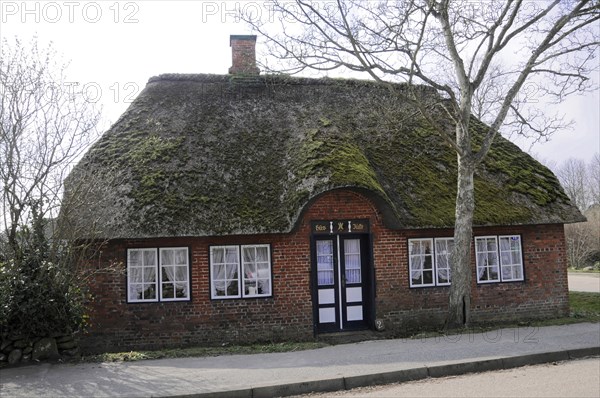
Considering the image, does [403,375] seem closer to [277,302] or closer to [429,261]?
[277,302]

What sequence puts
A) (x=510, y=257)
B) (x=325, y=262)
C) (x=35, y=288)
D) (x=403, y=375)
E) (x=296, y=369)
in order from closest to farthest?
(x=403, y=375), (x=296, y=369), (x=35, y=288), (x=325, y=262), (x=510, y=257)

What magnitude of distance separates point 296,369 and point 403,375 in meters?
1.69

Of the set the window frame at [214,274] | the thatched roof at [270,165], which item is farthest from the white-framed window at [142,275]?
the window frame at [214,274]

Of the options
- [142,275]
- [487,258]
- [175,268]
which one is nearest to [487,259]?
[487,258]

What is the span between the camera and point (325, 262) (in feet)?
42.5

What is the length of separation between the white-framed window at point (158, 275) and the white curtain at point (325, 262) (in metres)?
3.03

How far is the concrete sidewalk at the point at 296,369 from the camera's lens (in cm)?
793

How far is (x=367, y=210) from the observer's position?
42.5ft

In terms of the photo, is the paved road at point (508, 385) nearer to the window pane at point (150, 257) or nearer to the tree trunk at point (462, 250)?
the tree trunk at point (462, 250)

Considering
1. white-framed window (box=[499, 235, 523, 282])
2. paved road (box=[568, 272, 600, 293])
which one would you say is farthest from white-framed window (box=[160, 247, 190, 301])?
paved road (box=[568, 272, 600, 293])

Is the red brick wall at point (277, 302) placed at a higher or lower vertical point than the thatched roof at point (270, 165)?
lower

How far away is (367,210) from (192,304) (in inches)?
178

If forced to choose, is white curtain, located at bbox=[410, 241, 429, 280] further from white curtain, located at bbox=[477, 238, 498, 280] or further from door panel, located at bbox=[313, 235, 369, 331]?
white curtain, located at bbox=[477, 238, 498, 280]

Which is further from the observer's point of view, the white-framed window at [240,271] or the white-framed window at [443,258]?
the white-framed window at [443,258]
